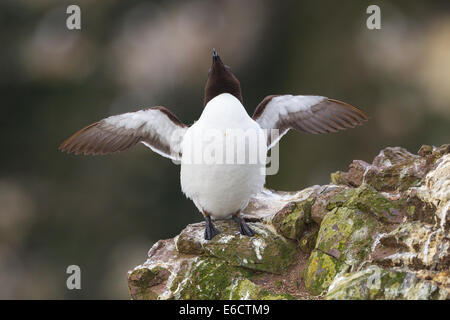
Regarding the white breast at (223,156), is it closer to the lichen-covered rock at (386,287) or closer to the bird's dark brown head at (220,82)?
the bird's dark brown head at (220,82)

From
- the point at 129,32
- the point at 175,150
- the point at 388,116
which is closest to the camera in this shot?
the point at 175,150

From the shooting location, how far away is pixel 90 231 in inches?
345

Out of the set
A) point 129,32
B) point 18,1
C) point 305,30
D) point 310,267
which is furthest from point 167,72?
point 310,267

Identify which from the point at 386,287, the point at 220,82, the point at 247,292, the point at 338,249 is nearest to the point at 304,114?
the point at 220,82

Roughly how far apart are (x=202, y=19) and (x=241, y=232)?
563 cm

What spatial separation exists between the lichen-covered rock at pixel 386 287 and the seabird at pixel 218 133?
1.02 meters

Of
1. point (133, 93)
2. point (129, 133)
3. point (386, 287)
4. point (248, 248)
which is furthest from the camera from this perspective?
point (133, 93)

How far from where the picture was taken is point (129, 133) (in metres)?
4.08

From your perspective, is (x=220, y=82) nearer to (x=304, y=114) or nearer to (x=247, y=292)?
(x=304, y=114)

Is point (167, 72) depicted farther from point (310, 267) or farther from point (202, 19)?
point (310, 267)

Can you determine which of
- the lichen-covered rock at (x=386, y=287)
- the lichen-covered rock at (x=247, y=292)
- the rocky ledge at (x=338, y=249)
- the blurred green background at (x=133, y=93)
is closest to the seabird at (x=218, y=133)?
the rocky ledge at (x=338, y=249)

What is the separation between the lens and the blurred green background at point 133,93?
328 inches

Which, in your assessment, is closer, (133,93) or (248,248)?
(248,248)

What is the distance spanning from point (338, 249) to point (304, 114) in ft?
4.11
